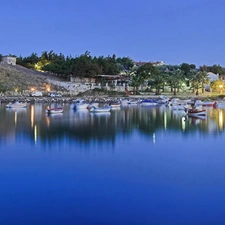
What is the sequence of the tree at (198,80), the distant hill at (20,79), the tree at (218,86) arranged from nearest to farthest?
the distant hill at (20,79), the tree at (198,80), the tree at (218,86)

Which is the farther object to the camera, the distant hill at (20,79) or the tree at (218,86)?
the tree at (218,86)

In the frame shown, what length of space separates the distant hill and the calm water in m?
53.7

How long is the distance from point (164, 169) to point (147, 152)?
437 cm

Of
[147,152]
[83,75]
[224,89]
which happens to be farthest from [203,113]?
[224,89]

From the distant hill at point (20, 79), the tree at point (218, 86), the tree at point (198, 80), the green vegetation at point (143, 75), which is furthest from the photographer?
the tree at point (218, 86)

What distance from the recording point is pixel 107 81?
289 feet

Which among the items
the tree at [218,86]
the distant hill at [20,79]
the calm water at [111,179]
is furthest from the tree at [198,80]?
the calm water at [111,179]

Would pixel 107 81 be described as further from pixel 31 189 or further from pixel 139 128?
pixel 31 189

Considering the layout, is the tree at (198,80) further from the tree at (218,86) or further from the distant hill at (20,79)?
the distant hill at (20,79)

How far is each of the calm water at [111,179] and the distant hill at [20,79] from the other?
5374 centimetres

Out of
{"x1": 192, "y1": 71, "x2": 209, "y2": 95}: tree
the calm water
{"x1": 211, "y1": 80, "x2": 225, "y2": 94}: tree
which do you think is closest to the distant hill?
{"x1": 192, "y1": 71, "x2": 209, "y2": 95}: tree

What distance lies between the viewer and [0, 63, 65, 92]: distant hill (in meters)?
79.6

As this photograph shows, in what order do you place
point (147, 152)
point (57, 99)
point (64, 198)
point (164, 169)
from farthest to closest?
1. point (57, 99)
2. point (147, 152)
3. point (164, 169)
4. point (64, 198)

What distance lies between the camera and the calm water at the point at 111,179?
435 inches
